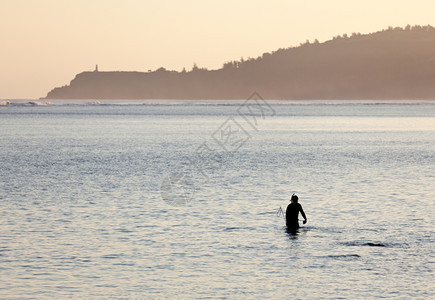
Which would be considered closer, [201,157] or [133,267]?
[133,267]

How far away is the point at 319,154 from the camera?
110m

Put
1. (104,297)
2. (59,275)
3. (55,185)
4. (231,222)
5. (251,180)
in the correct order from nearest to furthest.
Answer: (104,297) → (59,275) → (231,222) → (55,185) → (251,180)

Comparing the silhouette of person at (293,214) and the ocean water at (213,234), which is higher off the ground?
the silhouette of person at (293,214)

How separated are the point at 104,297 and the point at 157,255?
711 cm

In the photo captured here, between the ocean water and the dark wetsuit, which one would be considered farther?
the dark wetsuit

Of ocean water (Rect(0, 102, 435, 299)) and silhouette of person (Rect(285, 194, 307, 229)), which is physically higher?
silhouette of person (Rect(285, 194, 307, 229))

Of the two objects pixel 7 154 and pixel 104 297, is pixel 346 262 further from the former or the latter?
pixel 7 154

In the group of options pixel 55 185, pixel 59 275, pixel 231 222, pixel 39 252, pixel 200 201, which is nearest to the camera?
pixel 59 275

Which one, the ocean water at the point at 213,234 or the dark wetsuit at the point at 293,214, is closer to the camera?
the ocean water at the point at 213,234

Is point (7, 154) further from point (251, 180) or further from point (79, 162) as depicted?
point (251, 180)

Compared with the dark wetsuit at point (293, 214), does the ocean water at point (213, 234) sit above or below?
below

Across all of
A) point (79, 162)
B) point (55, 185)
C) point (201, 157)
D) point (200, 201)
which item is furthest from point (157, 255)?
point (201, 157)

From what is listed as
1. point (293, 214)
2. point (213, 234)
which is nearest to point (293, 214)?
point (293, 214)

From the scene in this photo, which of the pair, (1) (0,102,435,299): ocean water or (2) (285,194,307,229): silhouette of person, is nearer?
(1) (0,102,435,299): ocean water
